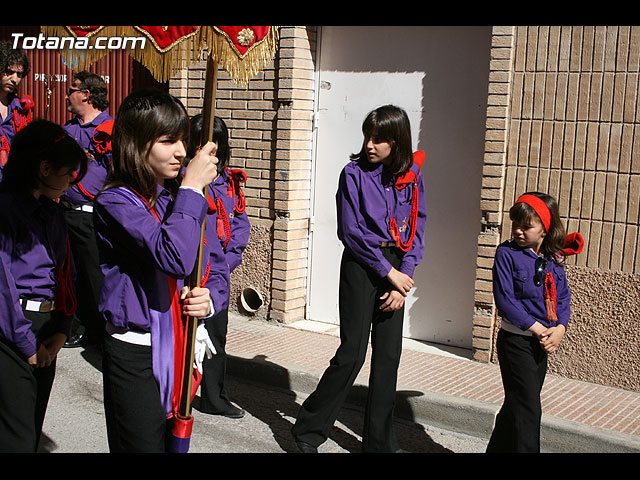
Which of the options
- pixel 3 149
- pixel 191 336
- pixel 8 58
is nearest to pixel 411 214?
pixel 191 336

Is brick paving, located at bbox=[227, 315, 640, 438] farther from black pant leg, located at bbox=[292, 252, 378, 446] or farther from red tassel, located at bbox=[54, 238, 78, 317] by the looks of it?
red tassel, located at bbox=[54, 238, 78, 317]

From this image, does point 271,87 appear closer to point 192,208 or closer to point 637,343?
point 637,343

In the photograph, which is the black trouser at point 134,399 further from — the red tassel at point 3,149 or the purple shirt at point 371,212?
the red tassel at point 3,149

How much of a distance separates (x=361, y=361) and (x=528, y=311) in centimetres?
102

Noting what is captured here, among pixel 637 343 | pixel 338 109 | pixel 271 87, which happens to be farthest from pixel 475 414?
pixel 271 87

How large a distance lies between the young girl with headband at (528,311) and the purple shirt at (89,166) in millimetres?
3499

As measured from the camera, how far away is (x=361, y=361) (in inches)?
175

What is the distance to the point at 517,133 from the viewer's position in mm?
5730

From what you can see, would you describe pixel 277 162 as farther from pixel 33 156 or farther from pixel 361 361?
pixel 33 156

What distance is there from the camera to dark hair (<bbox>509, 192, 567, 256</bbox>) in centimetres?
400

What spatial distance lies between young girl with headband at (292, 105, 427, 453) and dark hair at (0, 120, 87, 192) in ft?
5.50

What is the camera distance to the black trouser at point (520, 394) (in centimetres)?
388

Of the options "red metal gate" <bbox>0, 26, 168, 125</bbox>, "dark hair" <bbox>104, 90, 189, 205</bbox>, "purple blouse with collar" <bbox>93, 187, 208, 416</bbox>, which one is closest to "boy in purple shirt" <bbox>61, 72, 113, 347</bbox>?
"red metal gate" <bbox>0, 26, 168, 125</bbox>

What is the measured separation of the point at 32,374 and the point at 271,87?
170 inches
